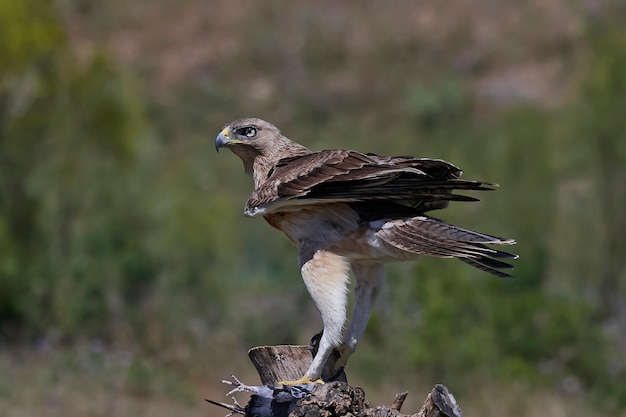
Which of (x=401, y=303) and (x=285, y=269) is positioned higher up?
(x=285, y=269)

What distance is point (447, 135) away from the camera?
27875 mm

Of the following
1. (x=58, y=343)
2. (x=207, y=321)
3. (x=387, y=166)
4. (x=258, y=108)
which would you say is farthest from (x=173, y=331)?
(x=258, y=108)

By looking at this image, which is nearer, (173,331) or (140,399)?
(140,399)

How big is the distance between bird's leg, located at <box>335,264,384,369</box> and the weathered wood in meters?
0.06

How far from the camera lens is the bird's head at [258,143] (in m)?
6.01

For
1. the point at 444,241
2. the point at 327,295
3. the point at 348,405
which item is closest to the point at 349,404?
the point at 348,405

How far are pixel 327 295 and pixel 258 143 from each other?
1078 millimetres

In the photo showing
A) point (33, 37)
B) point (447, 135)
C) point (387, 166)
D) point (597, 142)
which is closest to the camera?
point (387, 166)

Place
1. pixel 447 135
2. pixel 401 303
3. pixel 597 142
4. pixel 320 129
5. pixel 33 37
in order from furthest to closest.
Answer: pixel 320 129
pixel 447 135
pixel 597 142
pixel 33 37
pixel 401 303

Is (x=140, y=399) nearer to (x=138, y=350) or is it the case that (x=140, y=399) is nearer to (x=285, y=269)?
(x=138, y=350)

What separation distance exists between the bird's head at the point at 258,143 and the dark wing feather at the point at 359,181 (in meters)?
0.58

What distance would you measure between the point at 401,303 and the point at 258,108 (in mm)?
17945

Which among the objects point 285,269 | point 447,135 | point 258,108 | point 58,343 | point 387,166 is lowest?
point 387,166

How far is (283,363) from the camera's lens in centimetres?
550
